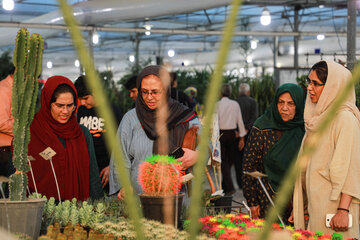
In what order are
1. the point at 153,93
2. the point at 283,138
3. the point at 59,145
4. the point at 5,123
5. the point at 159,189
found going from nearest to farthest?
the point at 159,189
the point at 153,93
the point at 59,145
the point at 283,138
the point at 5,123

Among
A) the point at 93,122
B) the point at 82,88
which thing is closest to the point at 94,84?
the point at 93,122

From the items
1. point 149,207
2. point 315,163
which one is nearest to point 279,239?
point 149,207

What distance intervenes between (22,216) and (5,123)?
89.5 inches

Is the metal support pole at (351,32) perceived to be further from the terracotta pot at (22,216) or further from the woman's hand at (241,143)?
the terracotta pot at (22,216)

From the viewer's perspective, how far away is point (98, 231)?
1.94m

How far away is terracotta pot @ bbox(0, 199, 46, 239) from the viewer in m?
1.74

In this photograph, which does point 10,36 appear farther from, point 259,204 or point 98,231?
point 98,231

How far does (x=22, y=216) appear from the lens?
1753mm

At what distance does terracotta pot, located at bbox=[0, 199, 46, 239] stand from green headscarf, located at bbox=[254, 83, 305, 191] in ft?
5.01

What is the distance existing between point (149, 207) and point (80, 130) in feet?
3.80

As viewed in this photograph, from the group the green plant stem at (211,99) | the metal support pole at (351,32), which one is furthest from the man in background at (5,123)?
the metal support pole at (351,32)

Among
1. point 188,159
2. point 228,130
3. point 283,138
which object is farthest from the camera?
point 228,130

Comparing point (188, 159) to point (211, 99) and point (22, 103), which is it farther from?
point (211, 99)

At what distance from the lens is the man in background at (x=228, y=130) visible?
7387mm
